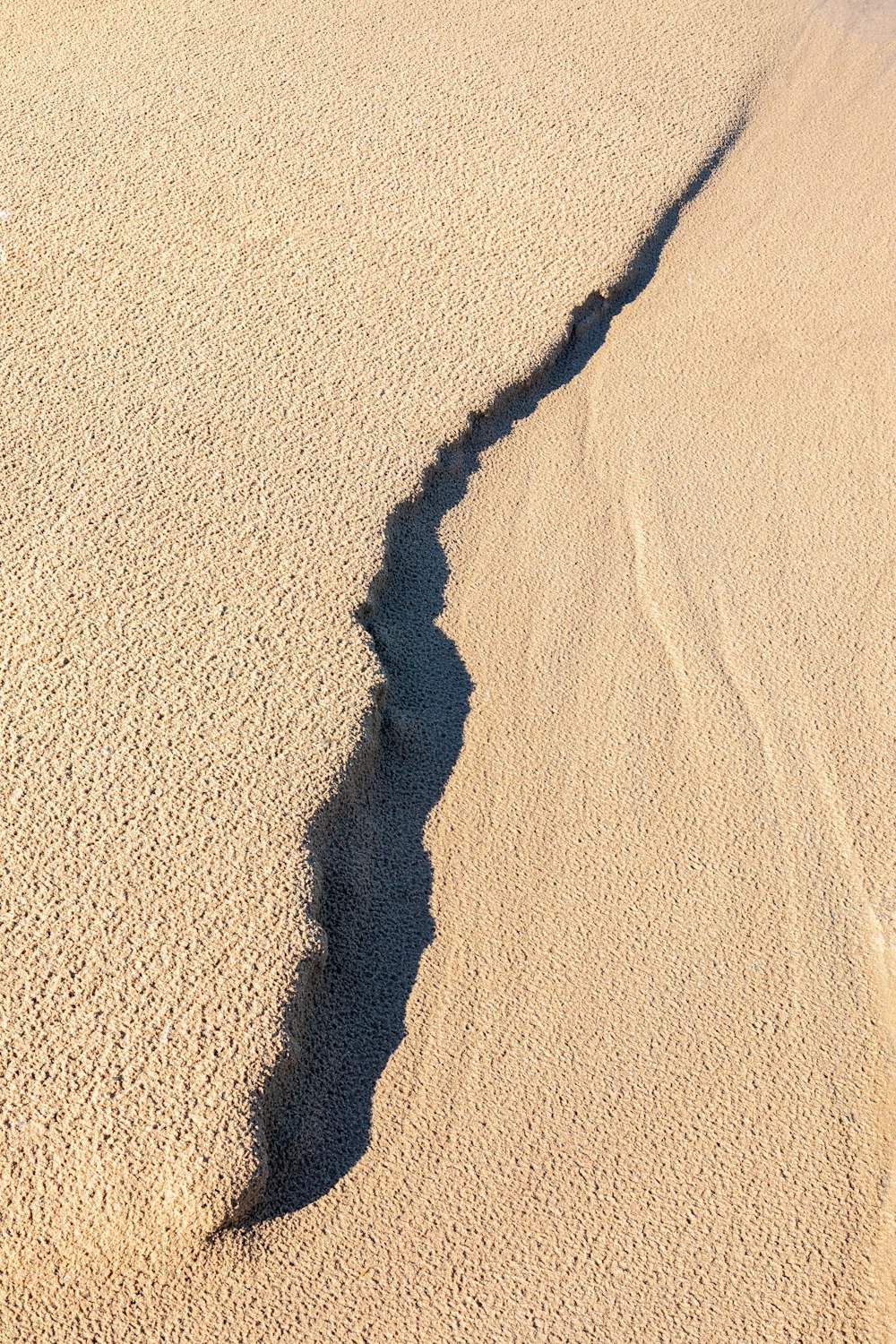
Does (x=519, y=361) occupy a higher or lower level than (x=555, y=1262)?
higher

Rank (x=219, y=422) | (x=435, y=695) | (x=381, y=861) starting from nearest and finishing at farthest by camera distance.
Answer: (x=381, y=861) → (x=435, y=695) → (x=219, y=422)

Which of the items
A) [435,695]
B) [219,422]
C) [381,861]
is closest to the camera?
[381,861]

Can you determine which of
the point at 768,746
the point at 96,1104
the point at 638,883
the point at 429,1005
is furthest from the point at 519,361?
the point at 96,1104

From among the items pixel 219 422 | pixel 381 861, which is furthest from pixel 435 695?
pixel 219 422

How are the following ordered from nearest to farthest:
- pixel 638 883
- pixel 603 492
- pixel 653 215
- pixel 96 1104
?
1. pixel 96 1104
2. pixel 638 883
3. pixel 603 492
4. pixel 653 215

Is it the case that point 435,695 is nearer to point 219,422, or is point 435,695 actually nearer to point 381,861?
point 381,861

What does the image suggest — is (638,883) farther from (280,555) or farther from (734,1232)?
(280,555)
